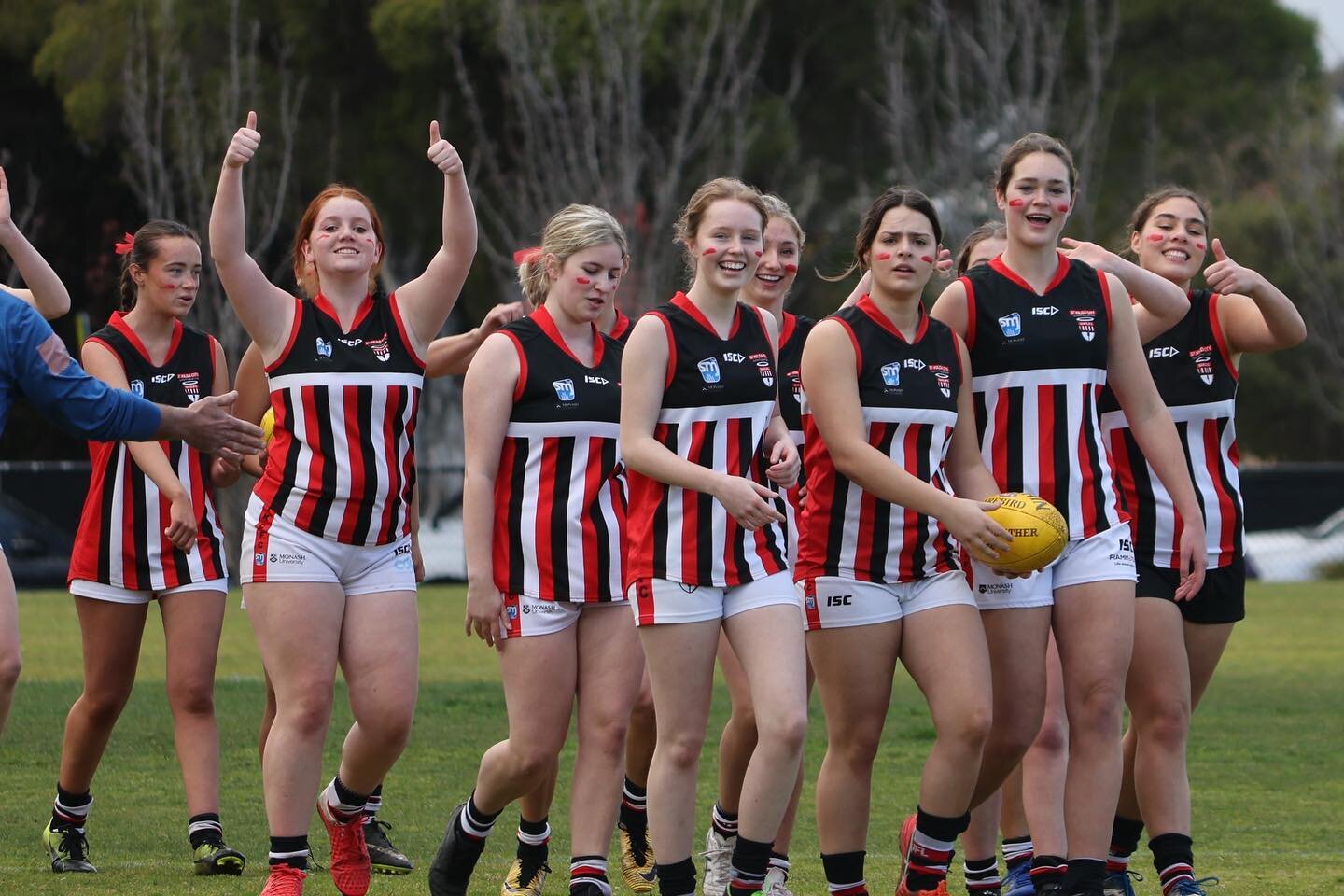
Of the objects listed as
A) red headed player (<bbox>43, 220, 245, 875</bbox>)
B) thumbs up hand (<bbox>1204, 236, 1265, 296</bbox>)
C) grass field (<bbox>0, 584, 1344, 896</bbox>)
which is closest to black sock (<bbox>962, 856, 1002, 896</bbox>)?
grass field (<bbox>0, 584, 1344, 896</bbox>)

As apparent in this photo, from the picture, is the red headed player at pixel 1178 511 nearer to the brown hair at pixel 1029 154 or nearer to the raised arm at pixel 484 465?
the brown hair at pixel 1029 154

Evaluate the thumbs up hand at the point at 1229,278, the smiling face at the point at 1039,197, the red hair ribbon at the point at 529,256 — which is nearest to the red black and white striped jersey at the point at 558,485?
the red hair ribbon at the point at 529,256

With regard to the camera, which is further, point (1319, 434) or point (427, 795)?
point (1319, 434)

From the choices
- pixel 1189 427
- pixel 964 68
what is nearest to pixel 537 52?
pixel 964 68

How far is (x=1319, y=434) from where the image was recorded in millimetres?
37688

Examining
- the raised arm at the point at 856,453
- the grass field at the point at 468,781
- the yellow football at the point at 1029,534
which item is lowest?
the grass field at the point at 468,781

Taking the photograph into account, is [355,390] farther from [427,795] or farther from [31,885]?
[427,795]

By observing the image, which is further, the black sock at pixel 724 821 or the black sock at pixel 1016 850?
the black sock at pixel 724 821

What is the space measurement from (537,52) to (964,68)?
656cm

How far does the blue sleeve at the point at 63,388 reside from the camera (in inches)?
221

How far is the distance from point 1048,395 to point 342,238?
231 cm

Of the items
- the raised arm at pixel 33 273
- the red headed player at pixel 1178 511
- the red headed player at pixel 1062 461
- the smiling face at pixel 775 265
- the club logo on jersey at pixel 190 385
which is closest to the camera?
the red headed player at pixel 1062 461

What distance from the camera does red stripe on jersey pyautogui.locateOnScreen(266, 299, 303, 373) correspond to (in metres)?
6.11

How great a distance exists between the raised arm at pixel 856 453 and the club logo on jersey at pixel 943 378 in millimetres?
198
